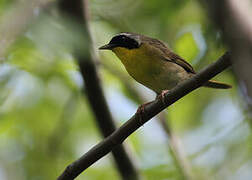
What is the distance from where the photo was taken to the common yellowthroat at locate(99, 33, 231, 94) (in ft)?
14.8

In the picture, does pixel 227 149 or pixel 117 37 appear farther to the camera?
pixel 117 37

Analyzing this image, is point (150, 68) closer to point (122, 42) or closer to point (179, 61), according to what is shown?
point (179, 61)

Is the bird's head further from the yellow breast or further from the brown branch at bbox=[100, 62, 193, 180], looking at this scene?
the brown branch at bbox=[100, 62, 193, 180]

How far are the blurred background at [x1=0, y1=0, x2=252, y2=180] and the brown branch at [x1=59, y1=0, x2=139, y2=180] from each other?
0.41 ft

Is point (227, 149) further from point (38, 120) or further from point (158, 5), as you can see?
point (38, 120)

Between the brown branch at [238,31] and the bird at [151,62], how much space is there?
3.47 m

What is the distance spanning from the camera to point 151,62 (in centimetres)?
460

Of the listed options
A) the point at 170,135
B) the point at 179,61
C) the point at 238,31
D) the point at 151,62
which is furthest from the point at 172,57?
the point at 238,31

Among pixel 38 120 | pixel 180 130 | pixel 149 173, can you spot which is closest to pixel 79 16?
pixel 149 173

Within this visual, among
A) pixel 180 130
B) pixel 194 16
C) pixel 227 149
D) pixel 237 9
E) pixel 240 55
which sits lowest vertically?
pixel 240 55

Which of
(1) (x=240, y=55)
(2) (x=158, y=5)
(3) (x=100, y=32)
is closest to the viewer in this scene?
(1) (x=240, y=55)

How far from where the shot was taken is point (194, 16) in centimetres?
548

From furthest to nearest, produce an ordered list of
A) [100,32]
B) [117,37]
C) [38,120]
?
1. [38,120]
2. [100,32]
3. [117,37]

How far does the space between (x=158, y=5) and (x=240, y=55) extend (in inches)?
144
